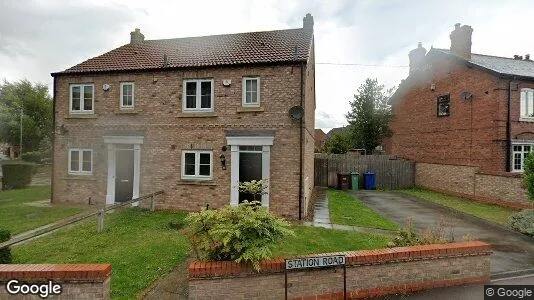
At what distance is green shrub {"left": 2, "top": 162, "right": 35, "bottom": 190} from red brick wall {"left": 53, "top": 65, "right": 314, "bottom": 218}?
927cm

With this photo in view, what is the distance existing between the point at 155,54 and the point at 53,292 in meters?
13.0

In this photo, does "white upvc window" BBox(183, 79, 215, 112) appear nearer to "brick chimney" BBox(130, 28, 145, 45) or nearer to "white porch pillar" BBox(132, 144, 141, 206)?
"white porch pillar" BBox(132, 144, 141, 206)

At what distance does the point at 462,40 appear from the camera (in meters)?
21.4

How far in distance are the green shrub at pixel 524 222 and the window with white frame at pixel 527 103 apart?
10.3 meters

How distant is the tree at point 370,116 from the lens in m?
29.7

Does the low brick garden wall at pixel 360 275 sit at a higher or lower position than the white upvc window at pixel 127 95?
lower

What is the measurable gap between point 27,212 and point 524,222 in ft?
64.5

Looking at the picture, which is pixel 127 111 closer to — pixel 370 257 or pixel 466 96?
pixel 370 257

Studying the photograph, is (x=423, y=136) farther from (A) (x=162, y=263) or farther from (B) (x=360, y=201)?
(A) (x=162, y=263)

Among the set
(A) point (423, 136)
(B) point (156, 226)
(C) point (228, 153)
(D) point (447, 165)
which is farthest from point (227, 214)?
(A) point (423, 136)

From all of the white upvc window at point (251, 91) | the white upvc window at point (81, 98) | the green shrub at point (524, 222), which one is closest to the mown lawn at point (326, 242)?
the green shrub at point (524, 222)

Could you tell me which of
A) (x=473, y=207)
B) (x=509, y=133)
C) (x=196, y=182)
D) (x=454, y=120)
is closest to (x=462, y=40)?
(x=454, y=120)

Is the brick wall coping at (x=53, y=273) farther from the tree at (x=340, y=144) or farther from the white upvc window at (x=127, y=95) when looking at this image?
the tree at (x=340, y=144)

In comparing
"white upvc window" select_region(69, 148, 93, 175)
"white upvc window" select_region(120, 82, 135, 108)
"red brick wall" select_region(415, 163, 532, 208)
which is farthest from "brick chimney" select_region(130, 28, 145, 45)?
"red brick wall" select_region(415, 163, 532, 208)
